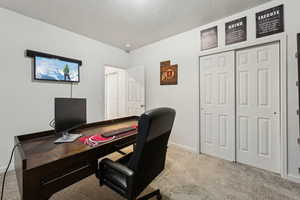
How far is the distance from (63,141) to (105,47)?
2.83 m

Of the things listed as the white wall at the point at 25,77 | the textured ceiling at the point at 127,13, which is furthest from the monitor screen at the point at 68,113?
the textured ceiling at the point at 127,13

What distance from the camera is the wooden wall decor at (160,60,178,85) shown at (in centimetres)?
304

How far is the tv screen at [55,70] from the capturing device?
2.36 metres

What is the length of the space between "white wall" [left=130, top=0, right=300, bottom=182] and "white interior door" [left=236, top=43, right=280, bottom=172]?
166 mm

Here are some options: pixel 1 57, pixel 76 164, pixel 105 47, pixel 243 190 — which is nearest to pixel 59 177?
pixel 76 164

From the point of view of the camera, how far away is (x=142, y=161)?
102 cm

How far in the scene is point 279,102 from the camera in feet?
6.30

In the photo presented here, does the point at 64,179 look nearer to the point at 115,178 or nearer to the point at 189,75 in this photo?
the point at 115,178

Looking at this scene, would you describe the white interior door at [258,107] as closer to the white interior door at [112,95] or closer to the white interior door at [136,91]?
the white interior door at [136,91]

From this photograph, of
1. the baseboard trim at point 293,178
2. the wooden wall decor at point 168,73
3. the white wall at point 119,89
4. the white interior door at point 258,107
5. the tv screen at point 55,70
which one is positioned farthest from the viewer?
the white wall at point 119,89

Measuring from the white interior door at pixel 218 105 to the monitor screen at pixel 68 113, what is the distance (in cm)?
221

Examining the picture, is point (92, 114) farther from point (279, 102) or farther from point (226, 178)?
point (279, 102)

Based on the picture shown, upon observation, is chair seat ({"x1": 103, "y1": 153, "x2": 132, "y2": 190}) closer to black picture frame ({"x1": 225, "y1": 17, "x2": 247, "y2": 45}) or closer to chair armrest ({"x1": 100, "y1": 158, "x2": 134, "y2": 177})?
chair armrest ({"x1": 100, "y1": 158, "x2": 134, "y2": 177})

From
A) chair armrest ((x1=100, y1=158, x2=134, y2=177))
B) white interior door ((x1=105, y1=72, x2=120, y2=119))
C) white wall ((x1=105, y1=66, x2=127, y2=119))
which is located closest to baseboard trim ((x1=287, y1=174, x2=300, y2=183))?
chair armrest ((x1=100, y1=158, x2=134, y2=177))
